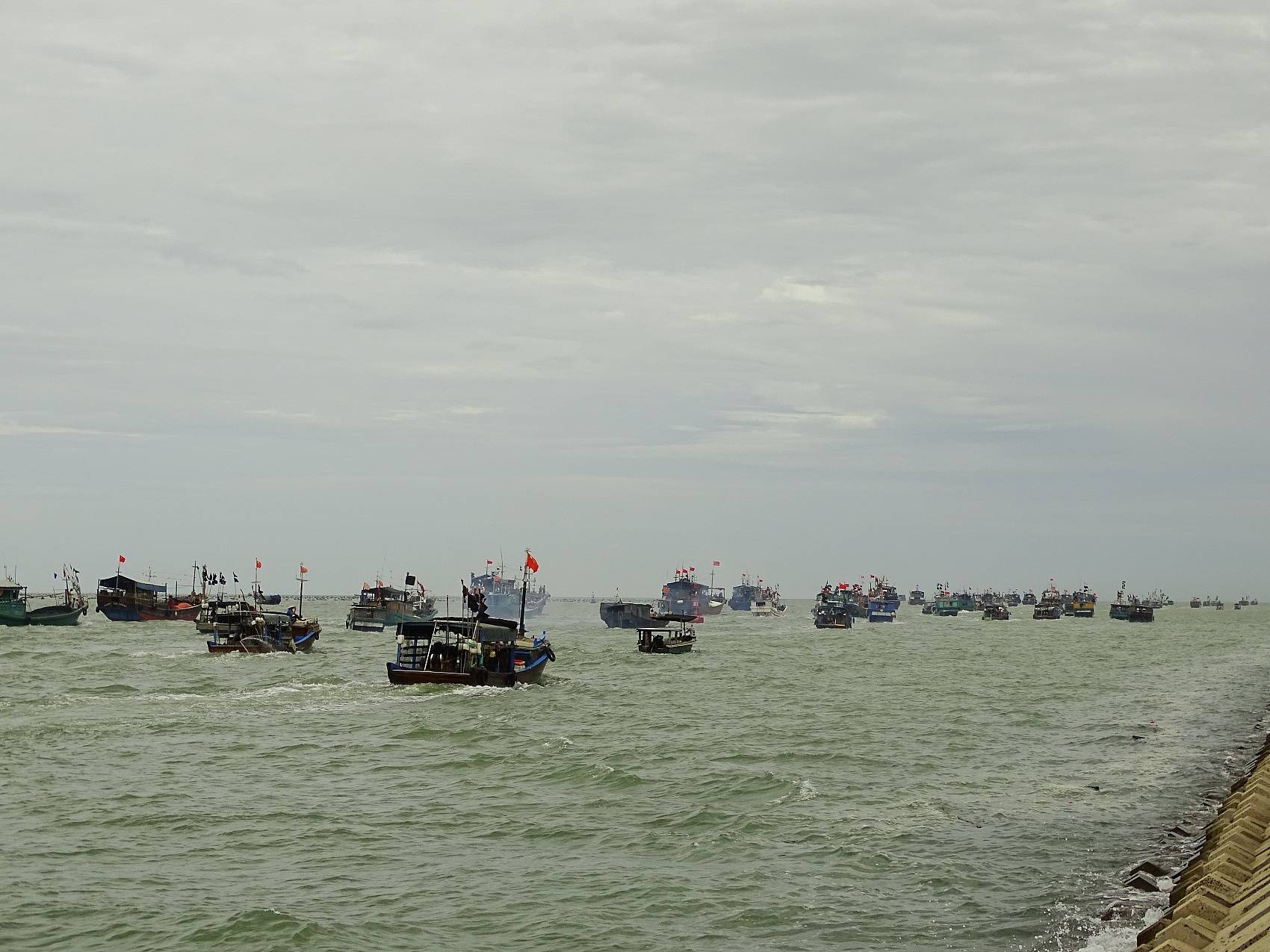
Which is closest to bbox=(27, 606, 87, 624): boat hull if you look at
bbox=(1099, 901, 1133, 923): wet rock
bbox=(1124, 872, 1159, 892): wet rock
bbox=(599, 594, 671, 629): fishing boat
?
bbox=(599, 594, 671, 629): fishing boat

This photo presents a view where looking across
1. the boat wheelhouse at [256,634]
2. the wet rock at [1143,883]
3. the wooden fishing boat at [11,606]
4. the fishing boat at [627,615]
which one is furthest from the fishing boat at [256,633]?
the wet rock at [1143,883]

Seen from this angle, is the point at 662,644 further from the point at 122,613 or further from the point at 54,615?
the point at 122,613

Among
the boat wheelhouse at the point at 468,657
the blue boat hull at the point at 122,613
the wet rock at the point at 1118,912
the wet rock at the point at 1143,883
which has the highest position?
the boat wheelhouse at the point at 468,657

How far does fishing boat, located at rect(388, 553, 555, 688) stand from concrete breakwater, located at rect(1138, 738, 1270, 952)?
37390 mm

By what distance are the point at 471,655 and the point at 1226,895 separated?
44.0 m

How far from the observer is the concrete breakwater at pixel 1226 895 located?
14.5 meters

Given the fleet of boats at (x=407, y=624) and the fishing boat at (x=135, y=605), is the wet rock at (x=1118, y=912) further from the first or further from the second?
the fishing boat at (x=135, y=605)

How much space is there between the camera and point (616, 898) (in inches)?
877

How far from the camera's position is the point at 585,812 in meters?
30.0

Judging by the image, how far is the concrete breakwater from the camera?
14461 mm

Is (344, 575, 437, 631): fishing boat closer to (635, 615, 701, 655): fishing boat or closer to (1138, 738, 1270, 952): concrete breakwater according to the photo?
(635, 615, 701, 655): fishing boat

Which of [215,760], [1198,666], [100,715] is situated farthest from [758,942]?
[1198,666]

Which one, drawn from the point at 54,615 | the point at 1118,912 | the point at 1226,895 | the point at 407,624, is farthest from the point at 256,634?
the point at 1226,895

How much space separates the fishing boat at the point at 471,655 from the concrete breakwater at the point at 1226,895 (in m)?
37.4
